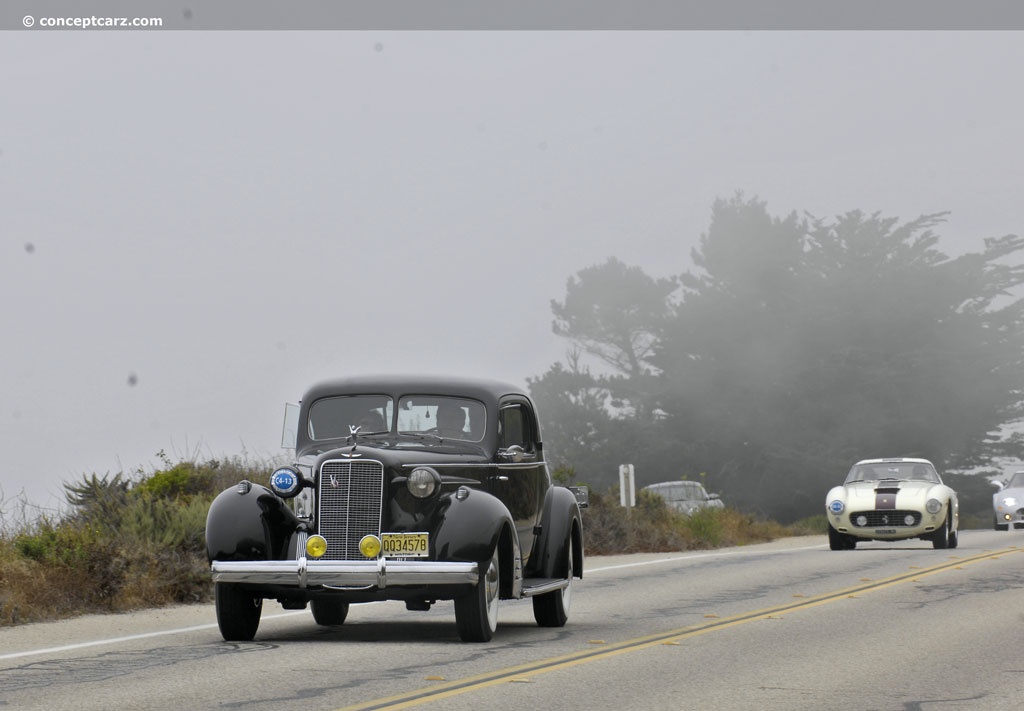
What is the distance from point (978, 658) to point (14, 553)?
31.1 ft

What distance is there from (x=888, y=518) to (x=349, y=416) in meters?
14.7

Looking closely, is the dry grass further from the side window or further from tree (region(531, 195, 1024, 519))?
tree (region(531, 195, 1024, 519))

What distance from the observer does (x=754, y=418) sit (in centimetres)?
6525

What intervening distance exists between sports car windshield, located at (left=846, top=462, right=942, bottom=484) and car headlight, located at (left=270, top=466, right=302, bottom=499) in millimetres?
16567

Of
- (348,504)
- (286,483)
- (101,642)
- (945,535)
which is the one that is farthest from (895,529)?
(101,642)

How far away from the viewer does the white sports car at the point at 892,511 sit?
80.7ft

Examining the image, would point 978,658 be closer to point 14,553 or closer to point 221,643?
point 221,643

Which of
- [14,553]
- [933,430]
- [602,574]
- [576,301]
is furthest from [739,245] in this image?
[14,553]

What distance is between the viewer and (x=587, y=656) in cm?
1034

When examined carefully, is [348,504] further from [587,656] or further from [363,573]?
[587,656]

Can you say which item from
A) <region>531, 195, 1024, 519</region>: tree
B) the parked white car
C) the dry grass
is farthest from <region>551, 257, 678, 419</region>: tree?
the dry grass

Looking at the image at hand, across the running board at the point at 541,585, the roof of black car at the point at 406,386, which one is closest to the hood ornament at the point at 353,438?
the roof of black car at the point at 406,386

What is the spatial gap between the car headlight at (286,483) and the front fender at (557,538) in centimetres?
242

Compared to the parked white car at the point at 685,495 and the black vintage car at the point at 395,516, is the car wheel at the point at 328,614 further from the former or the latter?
the parked white car at the point at 685,495
